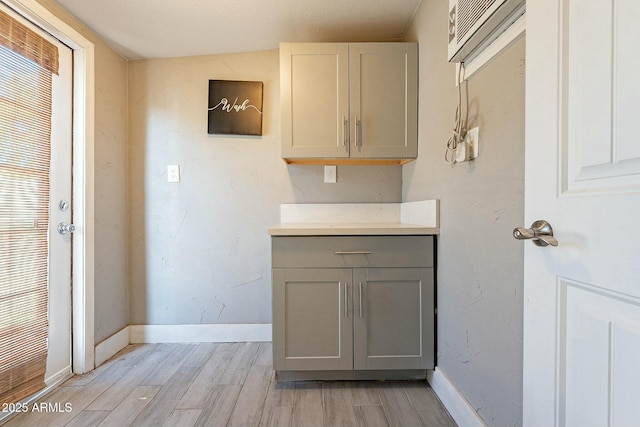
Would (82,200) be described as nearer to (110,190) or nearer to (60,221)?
(60,221)

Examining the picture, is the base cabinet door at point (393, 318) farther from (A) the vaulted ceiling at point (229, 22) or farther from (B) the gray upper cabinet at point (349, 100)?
(A) the vaulted ceiling at point (229, 22)

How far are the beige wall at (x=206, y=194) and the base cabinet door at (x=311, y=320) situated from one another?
0.65m

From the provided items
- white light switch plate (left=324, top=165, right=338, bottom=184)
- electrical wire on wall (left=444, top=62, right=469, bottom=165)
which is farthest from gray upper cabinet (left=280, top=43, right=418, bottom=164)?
electrical wire on wall (left=444, top=62, right=469, bottom=165)

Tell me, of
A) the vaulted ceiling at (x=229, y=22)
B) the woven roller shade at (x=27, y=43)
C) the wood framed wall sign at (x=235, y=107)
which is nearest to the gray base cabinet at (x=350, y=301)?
the wood framed wall sign at (x=235, y=107)

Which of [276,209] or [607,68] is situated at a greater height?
[607,68]

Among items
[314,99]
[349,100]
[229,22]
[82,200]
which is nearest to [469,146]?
[349,100]

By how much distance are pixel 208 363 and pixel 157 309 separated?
0.62m

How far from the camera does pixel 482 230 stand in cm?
116

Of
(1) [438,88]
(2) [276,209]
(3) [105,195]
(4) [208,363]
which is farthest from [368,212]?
(3) [105,195]

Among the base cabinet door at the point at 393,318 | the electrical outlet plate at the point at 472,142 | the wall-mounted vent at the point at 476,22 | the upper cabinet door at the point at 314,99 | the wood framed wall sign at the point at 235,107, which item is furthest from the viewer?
the wood framed wall sign at the point at 235,107

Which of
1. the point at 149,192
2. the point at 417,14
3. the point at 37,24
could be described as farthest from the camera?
the point at 149,192

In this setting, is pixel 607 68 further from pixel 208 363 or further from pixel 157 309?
pixel 157 309

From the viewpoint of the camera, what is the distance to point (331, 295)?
1.62 meters

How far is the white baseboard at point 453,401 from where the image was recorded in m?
1.24
